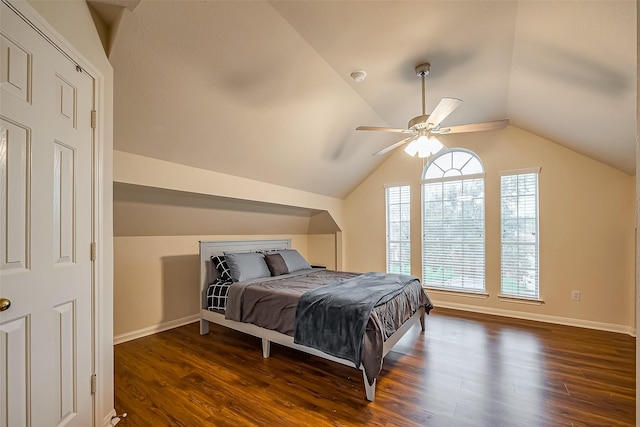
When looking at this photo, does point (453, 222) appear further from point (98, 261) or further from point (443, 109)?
point (98, 261)

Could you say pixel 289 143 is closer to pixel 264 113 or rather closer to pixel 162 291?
pixel 264 113

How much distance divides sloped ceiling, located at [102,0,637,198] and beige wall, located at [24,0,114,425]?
0.18 meters

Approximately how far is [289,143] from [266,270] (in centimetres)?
173

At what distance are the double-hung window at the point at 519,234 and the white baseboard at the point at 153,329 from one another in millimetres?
4488

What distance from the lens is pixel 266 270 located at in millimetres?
3795

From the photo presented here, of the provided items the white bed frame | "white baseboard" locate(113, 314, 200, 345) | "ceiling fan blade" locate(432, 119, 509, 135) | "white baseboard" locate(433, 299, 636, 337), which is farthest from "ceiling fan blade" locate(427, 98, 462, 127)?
"white baseboard" locate(113, 314, 200, 345)

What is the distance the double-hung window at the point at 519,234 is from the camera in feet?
12.7

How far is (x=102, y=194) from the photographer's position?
5.46 feet

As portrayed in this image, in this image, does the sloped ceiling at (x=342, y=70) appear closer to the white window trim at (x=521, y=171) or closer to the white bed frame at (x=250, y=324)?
the white window trim at (x=521, y=171)

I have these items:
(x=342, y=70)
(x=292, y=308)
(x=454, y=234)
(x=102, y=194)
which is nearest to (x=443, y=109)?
(x=342, y=70)

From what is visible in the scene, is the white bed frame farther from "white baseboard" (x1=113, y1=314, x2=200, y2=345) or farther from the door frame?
the door frame

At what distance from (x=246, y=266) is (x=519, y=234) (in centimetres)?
385

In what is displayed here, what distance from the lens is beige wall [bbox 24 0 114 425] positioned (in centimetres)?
154

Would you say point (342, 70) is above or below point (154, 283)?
above
